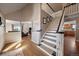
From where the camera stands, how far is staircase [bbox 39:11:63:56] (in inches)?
64.6

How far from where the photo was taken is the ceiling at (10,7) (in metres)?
1.63

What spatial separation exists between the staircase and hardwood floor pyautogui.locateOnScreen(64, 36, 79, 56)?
11cm

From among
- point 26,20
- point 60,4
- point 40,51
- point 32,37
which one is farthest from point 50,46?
point 60,4

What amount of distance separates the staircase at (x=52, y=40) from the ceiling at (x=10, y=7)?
626 mm

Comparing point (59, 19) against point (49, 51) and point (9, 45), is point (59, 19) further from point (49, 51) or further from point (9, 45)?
point (9, 45)

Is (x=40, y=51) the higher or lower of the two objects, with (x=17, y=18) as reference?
lower

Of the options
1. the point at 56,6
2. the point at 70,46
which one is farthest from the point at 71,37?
the point at 56,6

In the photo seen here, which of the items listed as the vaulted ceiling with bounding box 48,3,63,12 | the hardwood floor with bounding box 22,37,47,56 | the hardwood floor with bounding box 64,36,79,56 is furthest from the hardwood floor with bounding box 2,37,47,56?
the vaulted ceiling with bounding box 48,3,63,12

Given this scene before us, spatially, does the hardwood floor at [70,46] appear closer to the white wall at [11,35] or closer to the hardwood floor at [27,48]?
the hardwood floor at [27,48]

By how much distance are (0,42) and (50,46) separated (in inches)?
35.2

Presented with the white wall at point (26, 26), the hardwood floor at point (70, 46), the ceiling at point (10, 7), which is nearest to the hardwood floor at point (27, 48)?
the white wall at point (26, 26)

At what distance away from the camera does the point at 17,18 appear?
5.60ft

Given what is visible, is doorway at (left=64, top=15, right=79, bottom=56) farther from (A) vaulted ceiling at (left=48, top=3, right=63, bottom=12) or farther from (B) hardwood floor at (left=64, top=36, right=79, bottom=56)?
(A) vaulted ceiling at (left=48, top=3, right=63, bottom=12)

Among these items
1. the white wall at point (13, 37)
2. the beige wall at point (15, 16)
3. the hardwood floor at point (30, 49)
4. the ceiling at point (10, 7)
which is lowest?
the hardwood floor at point (30, 49)
